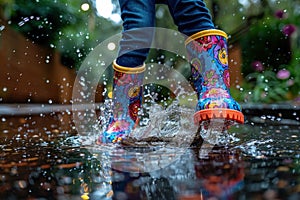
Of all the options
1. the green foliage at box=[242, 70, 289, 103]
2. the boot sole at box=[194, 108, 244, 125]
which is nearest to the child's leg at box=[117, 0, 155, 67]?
the boot sole at box=[194, 108, 244, 125]

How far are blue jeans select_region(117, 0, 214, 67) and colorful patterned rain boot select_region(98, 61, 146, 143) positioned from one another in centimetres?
3

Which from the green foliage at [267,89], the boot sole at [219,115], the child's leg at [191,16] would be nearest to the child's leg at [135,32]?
the child's leg at [191,16]

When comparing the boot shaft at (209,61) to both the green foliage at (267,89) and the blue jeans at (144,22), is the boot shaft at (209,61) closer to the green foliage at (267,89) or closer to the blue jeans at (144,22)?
the blue jeans at (144,22)

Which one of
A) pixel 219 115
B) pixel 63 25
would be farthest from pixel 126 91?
pixel 63 25

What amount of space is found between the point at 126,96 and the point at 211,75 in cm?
34

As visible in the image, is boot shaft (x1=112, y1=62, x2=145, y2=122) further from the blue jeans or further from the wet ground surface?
the wet ground surface

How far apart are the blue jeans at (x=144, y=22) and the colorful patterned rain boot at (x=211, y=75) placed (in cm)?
5

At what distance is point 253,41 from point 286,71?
88.4 inches

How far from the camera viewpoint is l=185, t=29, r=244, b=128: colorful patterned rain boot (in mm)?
1503

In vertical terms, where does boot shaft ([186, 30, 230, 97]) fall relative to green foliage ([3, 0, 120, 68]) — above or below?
below

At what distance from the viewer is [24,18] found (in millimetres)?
6359

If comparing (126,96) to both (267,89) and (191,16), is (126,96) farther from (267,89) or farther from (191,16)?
(267,89)

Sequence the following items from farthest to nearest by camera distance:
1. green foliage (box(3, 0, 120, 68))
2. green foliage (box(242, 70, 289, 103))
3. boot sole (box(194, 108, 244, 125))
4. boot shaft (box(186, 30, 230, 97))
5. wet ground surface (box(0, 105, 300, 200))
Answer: green foliage (box(3, 0, 120, 68)), green foliage (box(242, 70, 289, 103)), boot shaft (box(186, 30, 230, 97)), boot sole (box(194, 108, 244, 125)), wet ground surface (box(0, 105, 300, 200))

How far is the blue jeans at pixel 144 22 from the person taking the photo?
1702 mm
